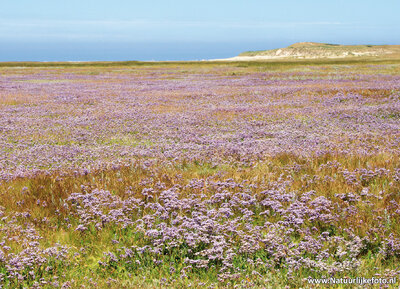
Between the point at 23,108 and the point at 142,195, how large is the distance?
17.5 meters

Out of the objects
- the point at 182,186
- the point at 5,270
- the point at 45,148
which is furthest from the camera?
the point at 45,148

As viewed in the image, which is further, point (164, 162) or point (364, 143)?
point (364, 143)

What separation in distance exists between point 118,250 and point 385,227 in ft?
12.6

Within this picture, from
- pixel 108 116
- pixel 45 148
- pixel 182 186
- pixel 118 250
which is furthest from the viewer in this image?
pixel 108 116

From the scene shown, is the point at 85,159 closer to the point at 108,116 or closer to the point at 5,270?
the point at 5,270

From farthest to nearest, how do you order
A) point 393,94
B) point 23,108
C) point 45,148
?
point 393,94 → point 23,108 → point 45,148

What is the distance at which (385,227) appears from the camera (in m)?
4.77

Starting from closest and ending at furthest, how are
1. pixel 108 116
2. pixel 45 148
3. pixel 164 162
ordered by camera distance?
pixel 164 162 → pixel 45 148 → pixel 108 116

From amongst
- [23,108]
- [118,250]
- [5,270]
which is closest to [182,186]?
[118,250]

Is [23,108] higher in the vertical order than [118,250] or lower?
higher

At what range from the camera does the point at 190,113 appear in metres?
17.7

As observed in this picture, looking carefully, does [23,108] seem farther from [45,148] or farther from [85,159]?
[85,159]

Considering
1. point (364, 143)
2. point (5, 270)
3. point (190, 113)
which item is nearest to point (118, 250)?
point (5, 270)

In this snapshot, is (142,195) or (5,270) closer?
(5,270)
